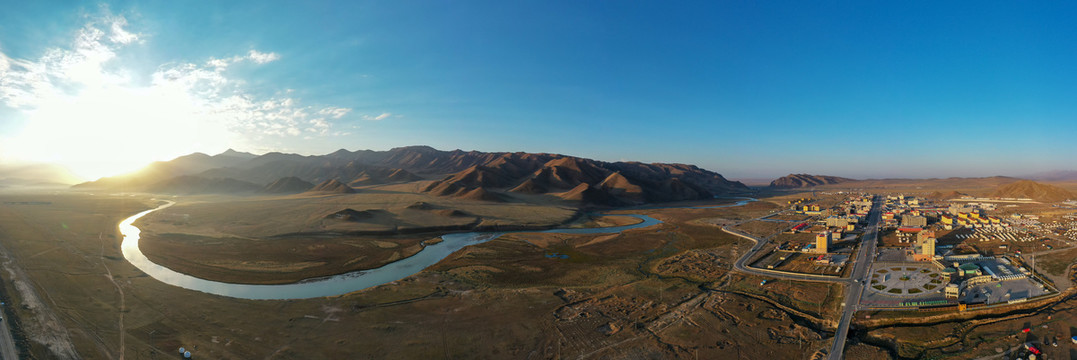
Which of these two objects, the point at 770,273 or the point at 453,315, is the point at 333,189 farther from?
the point at 770,273

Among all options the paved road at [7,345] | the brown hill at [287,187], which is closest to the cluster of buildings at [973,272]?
the paved road at [7,345]

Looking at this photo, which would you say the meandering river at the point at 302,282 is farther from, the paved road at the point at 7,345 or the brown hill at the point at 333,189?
the brown hill at the point at 333,189

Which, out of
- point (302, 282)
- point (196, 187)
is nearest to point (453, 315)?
point (302, 282)

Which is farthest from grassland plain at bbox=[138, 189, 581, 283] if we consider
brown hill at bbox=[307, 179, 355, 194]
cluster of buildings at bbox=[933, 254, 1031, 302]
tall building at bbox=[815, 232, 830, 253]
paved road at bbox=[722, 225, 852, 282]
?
cluster of buildings at bbox=[933, 254, 1031, 302]

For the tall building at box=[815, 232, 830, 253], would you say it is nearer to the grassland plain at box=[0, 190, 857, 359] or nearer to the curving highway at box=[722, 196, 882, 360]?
the curving highway at box=[722, 196, 882, 360]

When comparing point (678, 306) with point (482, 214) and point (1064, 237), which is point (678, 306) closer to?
point (482, 214)

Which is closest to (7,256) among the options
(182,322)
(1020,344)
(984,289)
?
(182,322)
